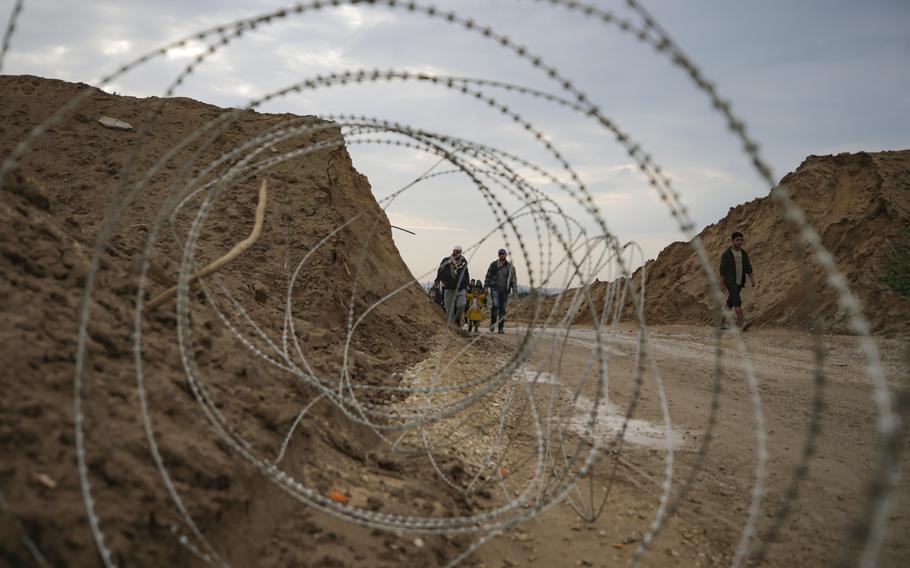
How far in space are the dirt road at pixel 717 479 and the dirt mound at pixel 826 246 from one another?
20.1ft

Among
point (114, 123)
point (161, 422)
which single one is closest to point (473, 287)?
point (114, 123)

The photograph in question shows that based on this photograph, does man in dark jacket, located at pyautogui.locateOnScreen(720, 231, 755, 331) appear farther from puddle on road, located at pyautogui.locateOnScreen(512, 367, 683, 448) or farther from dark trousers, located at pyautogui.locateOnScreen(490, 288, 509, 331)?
puddle on road, located at pyautogui.locateOnScreen(512, 367, 683, 448)

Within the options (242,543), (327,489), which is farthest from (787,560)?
(242,543)

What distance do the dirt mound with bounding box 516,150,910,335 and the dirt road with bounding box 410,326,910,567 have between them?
6.13 metres

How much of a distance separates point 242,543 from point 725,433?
185 inches

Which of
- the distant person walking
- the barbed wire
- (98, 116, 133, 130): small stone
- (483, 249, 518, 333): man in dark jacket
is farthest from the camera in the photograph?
(483, 249, 518, 333): man in dark jacket

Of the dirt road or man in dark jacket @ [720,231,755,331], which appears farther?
man in dark jacket @ [720,231,755,331]

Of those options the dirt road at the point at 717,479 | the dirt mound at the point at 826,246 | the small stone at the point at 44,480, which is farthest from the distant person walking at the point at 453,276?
the small stone at the point at 44,480

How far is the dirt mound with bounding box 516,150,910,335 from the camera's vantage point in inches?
603

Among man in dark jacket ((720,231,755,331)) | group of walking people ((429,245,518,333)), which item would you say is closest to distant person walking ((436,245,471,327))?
group of walking people ((429,245,518,333))

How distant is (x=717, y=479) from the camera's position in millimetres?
5152

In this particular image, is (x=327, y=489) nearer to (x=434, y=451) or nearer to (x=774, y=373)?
(x=434, y=451)

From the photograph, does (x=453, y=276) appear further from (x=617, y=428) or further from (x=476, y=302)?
(x=617, y=428)

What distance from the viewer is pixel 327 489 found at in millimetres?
4055
